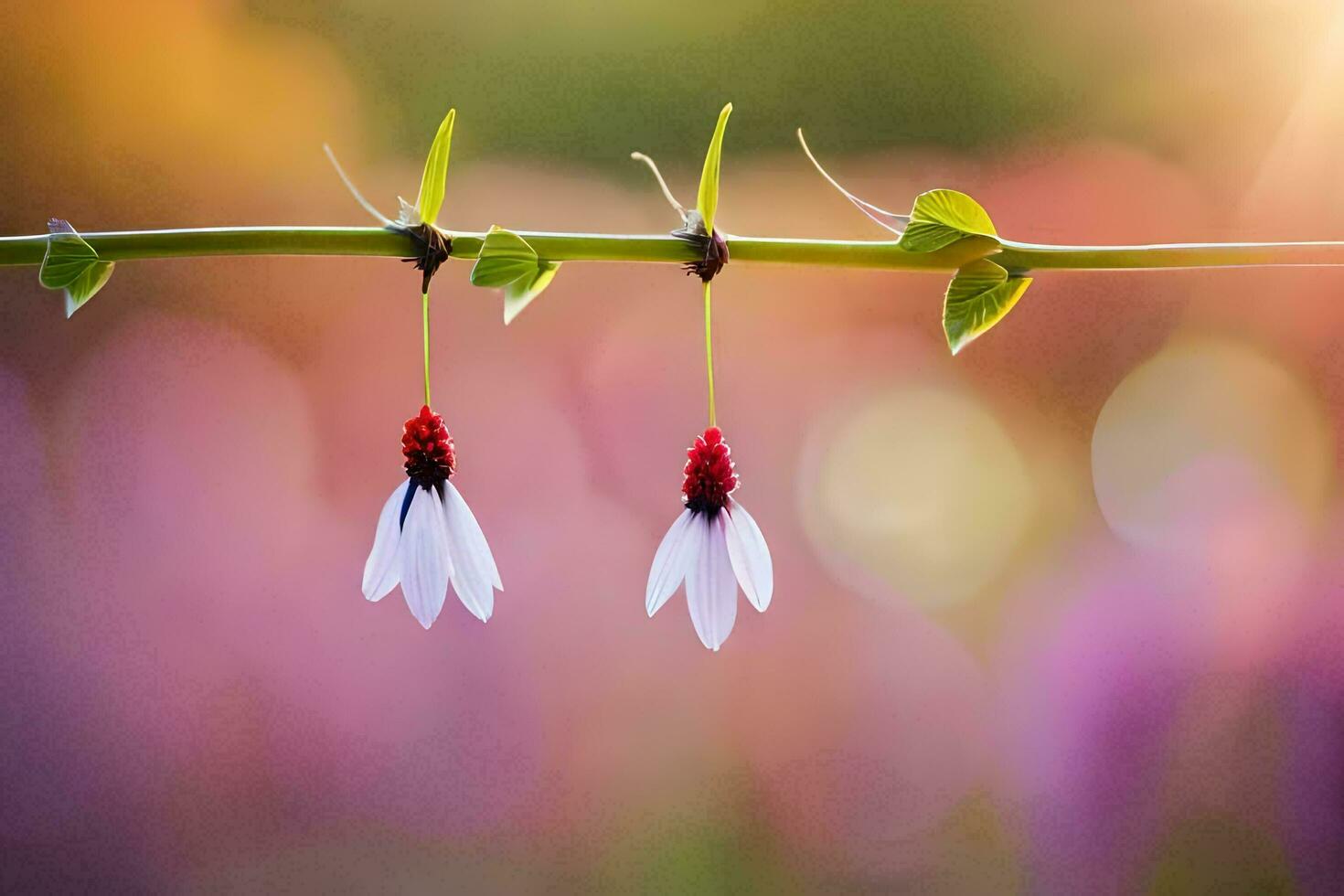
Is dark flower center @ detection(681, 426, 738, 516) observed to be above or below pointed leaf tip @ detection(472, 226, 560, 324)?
below

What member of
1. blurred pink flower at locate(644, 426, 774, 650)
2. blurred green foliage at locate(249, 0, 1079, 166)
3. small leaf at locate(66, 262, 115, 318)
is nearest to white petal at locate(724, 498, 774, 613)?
blurred pink flower at locate(644, 426, 774, 650)

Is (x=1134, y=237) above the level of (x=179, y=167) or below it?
below

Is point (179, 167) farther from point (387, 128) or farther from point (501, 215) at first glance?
point (501, 215)

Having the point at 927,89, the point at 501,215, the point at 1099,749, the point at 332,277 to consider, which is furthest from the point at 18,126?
the point at 1099,749

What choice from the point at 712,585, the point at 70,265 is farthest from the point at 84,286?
the point at 712,585

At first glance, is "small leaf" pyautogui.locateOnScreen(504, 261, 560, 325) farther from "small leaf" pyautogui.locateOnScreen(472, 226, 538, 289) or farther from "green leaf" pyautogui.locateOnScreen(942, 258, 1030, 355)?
"green leaf" pyautogui.locateOnScreen(942, 258, 1030, 355)

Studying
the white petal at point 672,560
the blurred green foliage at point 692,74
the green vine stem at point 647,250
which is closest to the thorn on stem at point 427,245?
the green vine stem at point 647,250
